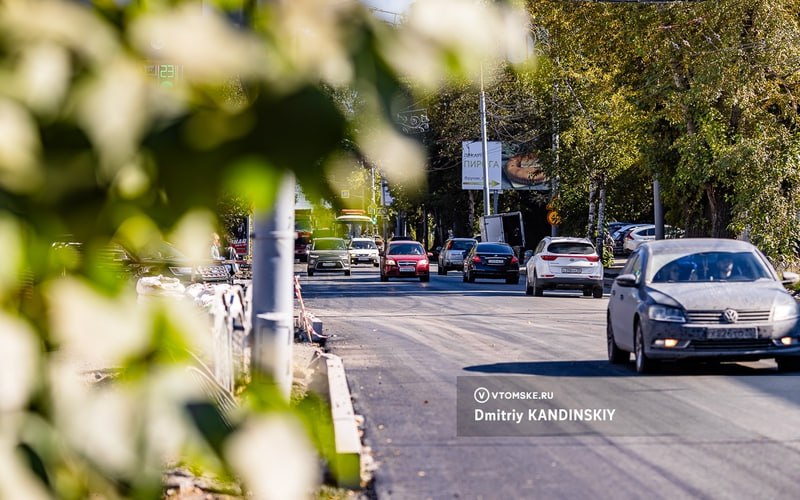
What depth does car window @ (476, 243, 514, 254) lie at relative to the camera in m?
42.3

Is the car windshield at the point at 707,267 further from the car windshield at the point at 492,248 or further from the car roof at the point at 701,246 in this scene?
the car windshield at the point at 492,248

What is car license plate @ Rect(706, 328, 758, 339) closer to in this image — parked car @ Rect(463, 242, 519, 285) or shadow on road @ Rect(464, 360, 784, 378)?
shadow on road @ Rect(464, 360, 784, 378)

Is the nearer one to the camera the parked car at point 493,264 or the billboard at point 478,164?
the parked car at point 493,264

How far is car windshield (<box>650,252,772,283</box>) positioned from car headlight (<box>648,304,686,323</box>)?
0.75 m

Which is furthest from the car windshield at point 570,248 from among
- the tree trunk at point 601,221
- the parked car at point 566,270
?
the tree trunk at point 601,221

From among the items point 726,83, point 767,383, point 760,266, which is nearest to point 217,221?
point 767,383

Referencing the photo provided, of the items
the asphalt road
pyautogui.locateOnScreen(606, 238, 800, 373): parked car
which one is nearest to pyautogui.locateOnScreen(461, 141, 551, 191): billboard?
the asphalt road

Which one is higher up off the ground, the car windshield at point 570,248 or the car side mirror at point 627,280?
the car windshield at point 570,248

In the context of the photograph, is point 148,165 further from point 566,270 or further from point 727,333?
point 566,270

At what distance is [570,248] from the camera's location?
109ft

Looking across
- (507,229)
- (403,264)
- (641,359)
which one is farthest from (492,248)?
(641,359)

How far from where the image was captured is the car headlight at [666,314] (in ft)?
42.4

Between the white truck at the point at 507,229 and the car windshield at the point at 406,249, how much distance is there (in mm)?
14163

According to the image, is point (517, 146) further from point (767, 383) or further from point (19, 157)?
point (19, 157)
